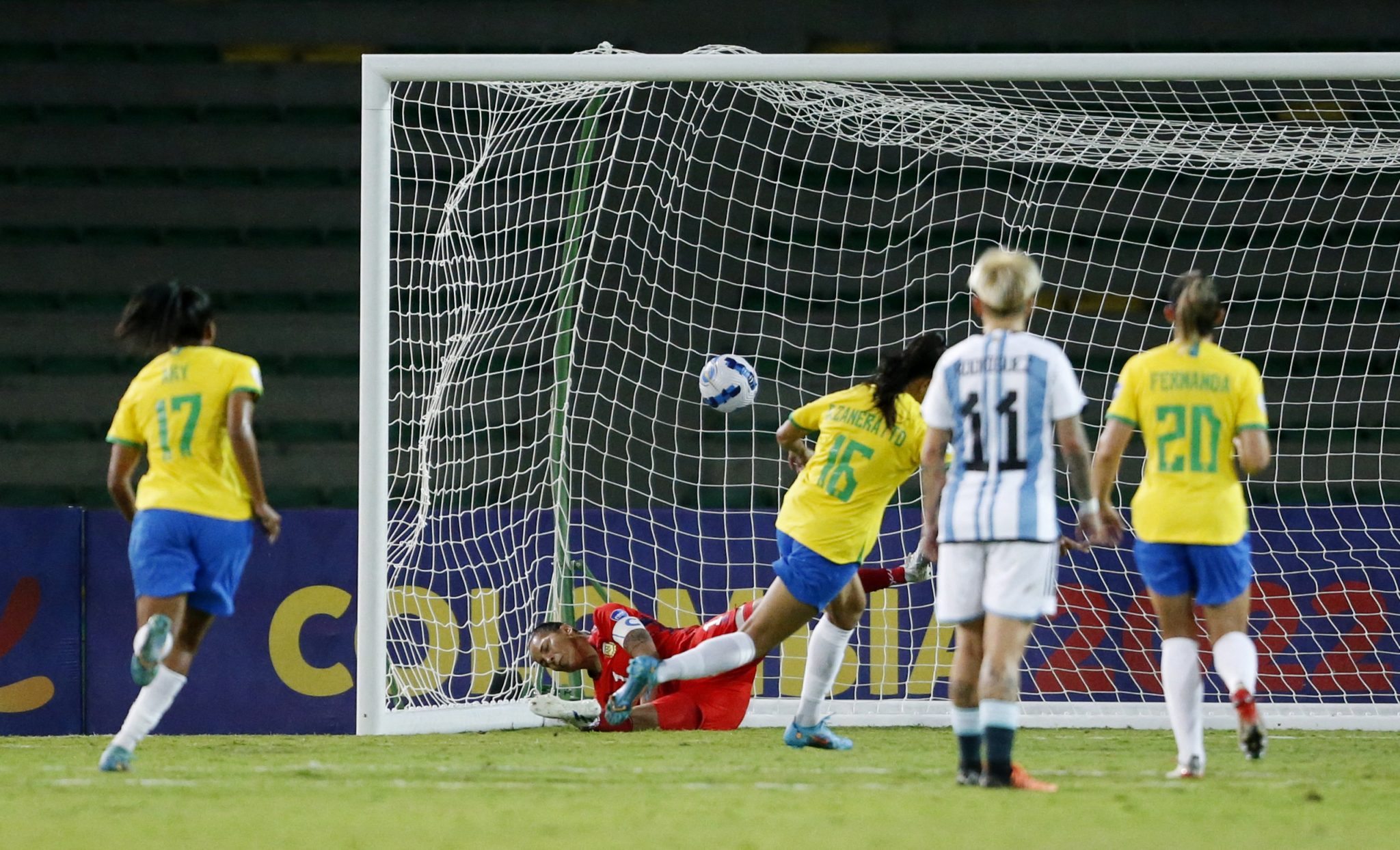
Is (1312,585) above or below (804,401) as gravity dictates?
below

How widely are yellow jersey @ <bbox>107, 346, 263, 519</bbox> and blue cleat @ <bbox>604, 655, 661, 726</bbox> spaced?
1.83 metres

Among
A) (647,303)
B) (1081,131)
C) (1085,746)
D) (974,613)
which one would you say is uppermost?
(1081,131)

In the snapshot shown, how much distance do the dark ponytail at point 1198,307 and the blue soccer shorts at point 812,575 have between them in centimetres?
172

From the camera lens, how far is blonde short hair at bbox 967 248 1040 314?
436 cm

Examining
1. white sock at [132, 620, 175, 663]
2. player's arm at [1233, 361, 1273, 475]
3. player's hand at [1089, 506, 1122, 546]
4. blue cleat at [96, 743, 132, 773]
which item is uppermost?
player's arm at [1233, 361, 1273, 475]

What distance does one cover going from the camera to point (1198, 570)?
185 inches

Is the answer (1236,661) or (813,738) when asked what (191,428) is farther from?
(1236,661)

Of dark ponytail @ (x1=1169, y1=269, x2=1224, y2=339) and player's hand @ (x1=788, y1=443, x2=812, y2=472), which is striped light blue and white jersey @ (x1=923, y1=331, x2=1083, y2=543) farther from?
player's hand @ (x1=788, y1=443, x2=812, y2=472)

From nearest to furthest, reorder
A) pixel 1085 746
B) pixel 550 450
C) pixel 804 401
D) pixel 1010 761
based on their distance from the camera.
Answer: pixel 1010 761 < pixel 1085 746 < pixel 550 450 < pixel 804 401

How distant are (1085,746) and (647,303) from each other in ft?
16.3

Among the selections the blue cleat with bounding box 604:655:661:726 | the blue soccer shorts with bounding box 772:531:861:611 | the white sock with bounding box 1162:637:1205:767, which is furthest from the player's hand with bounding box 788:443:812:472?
the white sock with bounding box 1162:637:1205:767

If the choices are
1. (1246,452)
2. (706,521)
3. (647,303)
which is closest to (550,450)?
(706,521)

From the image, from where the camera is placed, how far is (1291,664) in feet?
25.9

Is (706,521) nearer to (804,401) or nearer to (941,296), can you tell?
(804,401)
